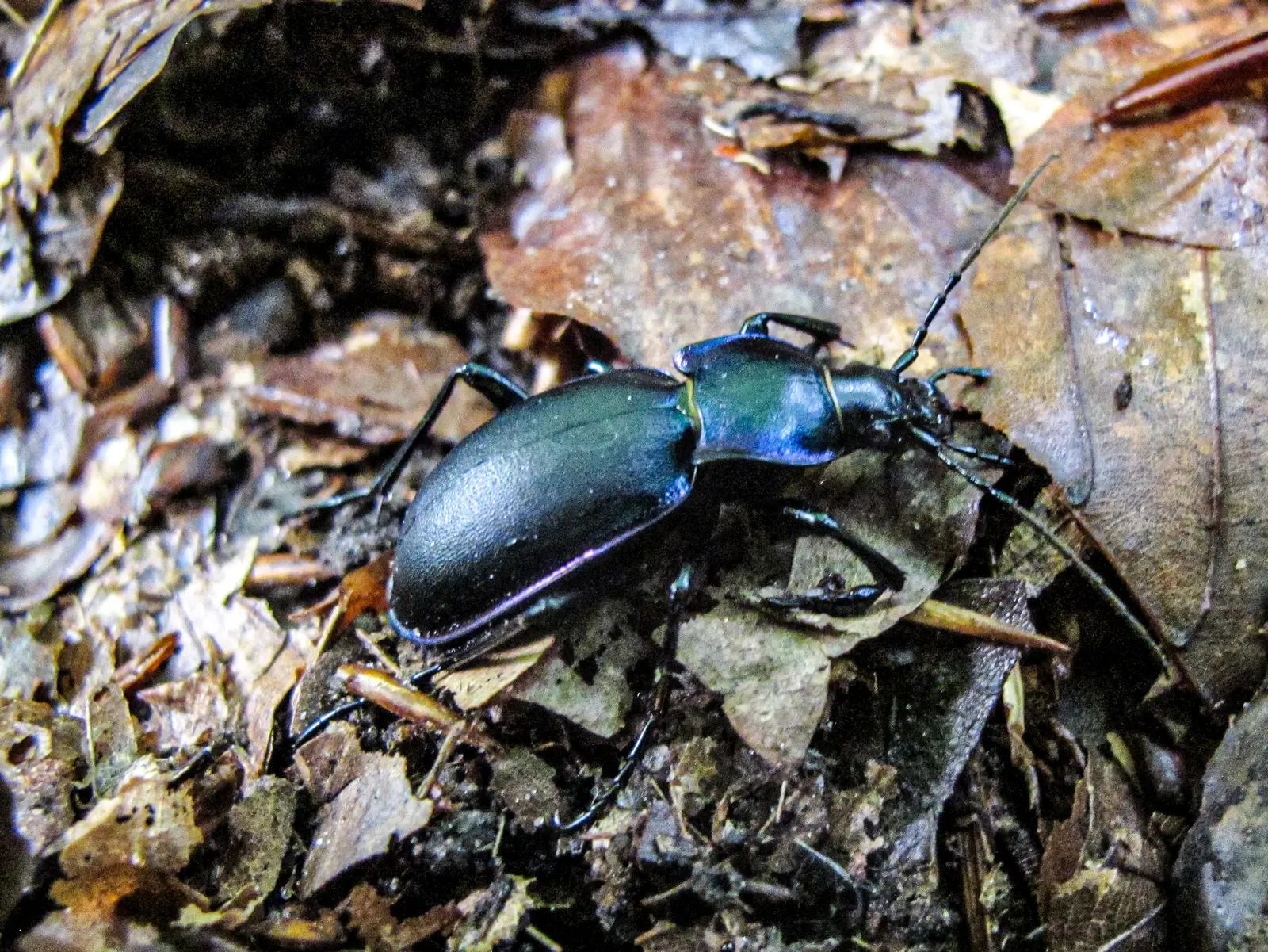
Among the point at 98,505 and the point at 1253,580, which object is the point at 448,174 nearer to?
the point at 98,505

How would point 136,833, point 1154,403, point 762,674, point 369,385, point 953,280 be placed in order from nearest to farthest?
1. point 136,833
2. point 762,674
3. point 1154,403
4. point 953,280
5. point 369,385

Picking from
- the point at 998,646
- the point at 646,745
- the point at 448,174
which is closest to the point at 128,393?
the point at 448,174

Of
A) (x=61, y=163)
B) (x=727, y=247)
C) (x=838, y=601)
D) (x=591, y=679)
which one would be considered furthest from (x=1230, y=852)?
(x=61, y=163)

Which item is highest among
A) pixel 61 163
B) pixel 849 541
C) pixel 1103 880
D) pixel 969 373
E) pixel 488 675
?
pixel 61 163

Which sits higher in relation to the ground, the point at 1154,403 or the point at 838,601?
the point at 1154,403

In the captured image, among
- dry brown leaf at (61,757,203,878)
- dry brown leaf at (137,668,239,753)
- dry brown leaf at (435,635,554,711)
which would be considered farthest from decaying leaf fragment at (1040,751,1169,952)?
dry brown leaf at (137,668,239,753)

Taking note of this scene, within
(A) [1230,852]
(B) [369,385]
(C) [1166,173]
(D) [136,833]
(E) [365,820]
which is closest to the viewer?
(A) [1230,852]

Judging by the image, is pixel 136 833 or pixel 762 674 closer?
pixel 136 833

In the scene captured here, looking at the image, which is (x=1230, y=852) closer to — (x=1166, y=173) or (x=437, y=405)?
(x=1166, y=173)
